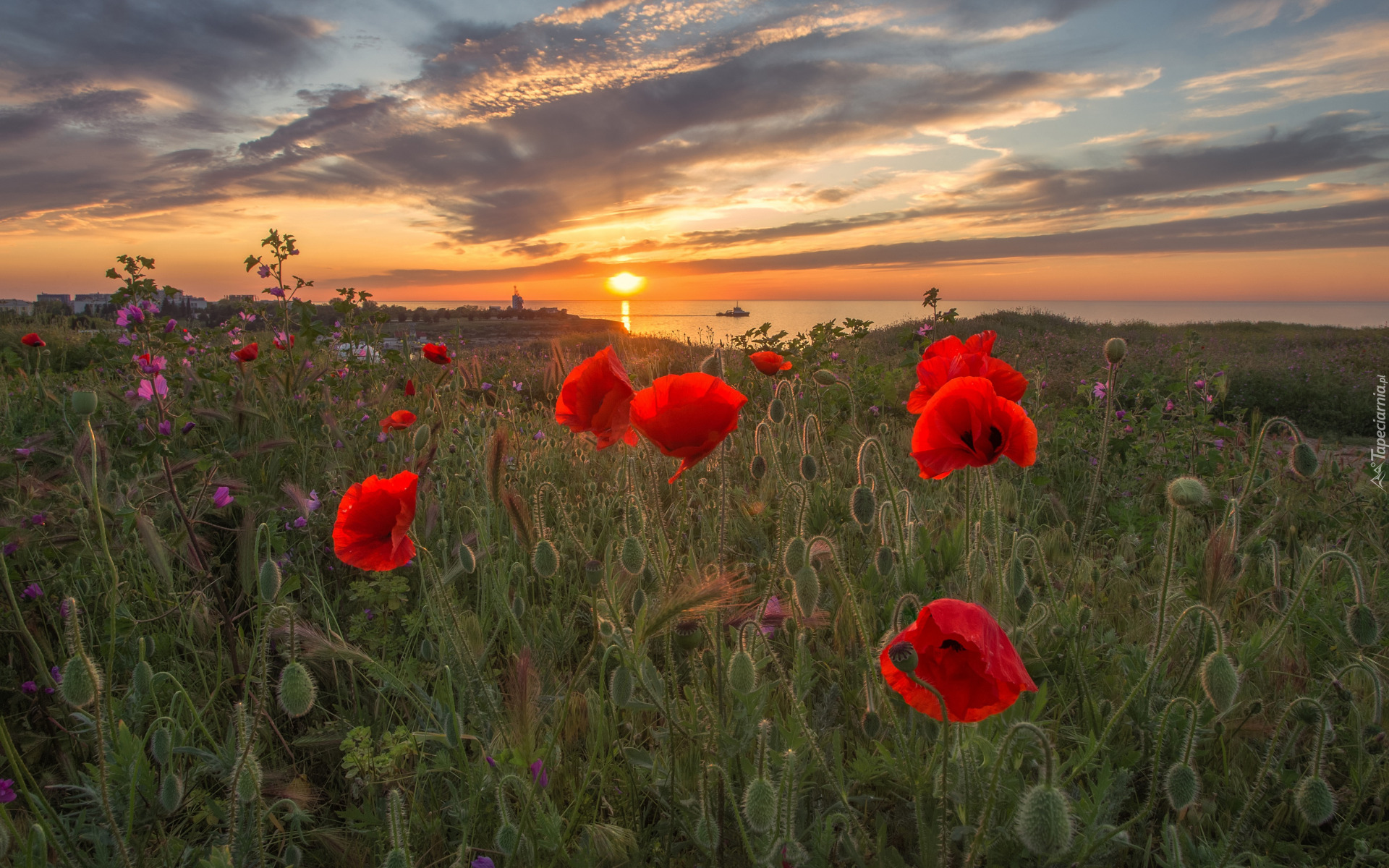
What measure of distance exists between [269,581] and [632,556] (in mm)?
774

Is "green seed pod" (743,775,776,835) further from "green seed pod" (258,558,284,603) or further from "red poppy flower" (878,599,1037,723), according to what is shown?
"green seed pod" (258,558,284,603)

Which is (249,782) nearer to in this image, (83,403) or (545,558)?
(545,558)

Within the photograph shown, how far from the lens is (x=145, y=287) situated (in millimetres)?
3916

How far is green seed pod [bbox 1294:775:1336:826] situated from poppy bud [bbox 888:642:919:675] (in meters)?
0.90

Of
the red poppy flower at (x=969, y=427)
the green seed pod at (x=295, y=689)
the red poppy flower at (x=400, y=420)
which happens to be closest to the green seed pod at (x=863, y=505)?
the red poppy flower at (x=969, y=427)

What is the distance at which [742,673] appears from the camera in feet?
4.42

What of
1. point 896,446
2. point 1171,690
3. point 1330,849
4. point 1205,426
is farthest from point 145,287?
point 1205,426

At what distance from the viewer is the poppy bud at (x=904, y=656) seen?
1.10 metres

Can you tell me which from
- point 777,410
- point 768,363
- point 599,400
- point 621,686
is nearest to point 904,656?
point 621,686

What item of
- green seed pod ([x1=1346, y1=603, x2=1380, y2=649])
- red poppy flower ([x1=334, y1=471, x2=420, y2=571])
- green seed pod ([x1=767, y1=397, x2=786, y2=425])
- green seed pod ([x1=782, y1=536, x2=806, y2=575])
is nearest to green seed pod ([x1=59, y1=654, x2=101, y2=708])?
red poppy flower ([x1=334, y1=471, x2=420, y2=571])

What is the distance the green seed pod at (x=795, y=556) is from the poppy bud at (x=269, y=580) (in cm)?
109

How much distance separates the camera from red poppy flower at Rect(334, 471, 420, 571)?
64.2 inches

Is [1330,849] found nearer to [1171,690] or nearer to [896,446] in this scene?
[1171,690]

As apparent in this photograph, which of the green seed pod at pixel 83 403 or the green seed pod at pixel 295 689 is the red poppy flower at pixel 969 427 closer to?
the green seed pod at pixel 295 689
